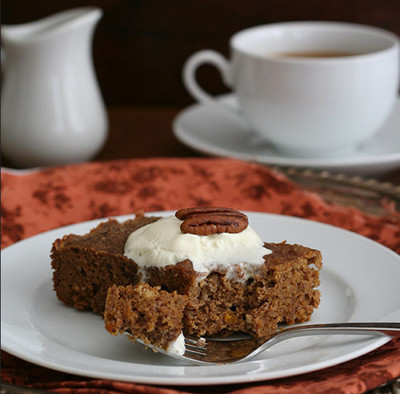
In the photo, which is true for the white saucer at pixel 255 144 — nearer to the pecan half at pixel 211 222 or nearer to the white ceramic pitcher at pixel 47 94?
the white ceramic pitcher at pixel 47 94

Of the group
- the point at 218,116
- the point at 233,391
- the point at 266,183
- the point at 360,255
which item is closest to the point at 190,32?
the point at 218,116

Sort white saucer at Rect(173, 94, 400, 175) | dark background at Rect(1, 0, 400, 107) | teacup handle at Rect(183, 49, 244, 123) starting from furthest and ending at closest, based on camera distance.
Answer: dark background at Rect(1, 0, 400, 107)
teacup handle at Rect(183, 49, 244, 123)
white saucer at Rect(173, 94, 400, 175)

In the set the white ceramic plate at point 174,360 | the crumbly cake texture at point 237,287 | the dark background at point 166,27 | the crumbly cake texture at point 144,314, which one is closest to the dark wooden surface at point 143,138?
the dark background at point 166,27

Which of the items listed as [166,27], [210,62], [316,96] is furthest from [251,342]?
[166,27]

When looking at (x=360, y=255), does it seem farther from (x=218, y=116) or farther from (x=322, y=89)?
(x=218, y=116)

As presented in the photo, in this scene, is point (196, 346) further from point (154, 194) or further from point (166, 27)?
point (166, 27)

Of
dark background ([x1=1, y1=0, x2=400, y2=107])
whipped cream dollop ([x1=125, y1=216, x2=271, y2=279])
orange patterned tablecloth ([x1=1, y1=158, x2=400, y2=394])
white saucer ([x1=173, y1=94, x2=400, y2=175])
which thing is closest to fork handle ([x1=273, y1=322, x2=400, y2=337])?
whipped cream dollop ([x1=125, y1=216, x2=271, y2=279])

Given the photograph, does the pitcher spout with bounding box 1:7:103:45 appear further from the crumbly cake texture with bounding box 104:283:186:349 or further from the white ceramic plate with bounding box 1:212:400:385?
the crumbly cake texture with bounding box 104:283:186:349
